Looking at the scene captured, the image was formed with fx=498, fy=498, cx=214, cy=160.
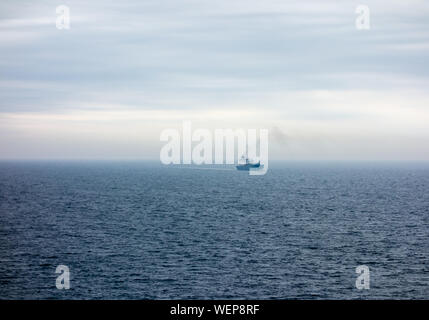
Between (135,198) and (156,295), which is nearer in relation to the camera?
(156,295)

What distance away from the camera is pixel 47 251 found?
7181cm

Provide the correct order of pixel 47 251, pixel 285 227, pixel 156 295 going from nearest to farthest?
pixel 156 295
pixel 47 251
pixel 285 227

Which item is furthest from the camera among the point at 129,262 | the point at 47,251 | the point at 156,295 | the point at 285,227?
the point at 285,227

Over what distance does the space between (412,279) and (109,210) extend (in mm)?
76038

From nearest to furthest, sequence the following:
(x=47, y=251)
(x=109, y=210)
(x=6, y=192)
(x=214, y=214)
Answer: (x=47, y=251) < (x=214, y=214) < (x=109, y=210) < (x=6, y=192)

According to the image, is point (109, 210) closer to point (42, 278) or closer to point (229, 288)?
point (42, 278)

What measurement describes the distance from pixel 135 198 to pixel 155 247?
74.0 metres

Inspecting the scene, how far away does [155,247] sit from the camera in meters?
74.1

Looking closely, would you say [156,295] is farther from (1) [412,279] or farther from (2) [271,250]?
(1) [412,279]

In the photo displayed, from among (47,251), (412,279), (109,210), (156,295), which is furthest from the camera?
(109,210)

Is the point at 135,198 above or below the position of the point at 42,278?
above

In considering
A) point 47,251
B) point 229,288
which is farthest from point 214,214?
point 229,288

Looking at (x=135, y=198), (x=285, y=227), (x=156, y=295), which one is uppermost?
(x=135, y=198)
